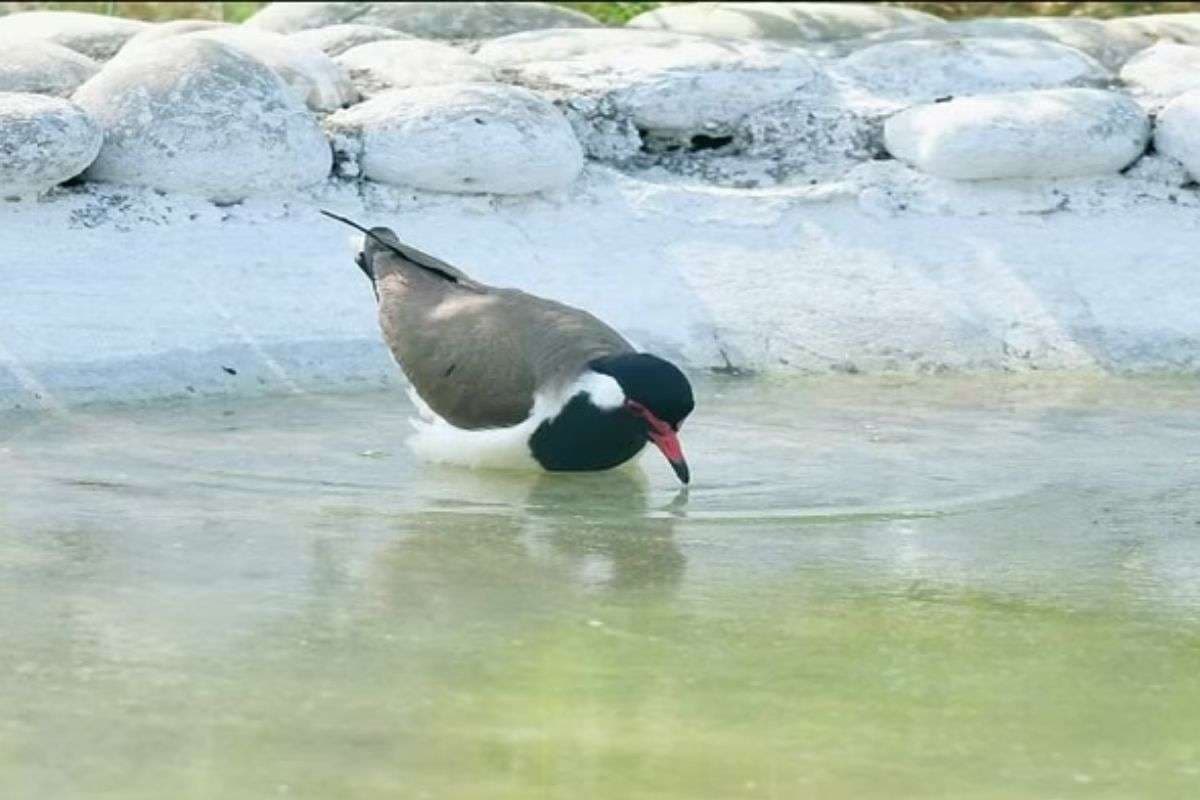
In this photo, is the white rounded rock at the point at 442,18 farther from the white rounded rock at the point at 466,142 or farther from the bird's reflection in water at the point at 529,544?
the bird's reflection in water at the point at 529,544

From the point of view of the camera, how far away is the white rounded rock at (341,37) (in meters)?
8.38

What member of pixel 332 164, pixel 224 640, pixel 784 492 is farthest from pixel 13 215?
pixel 224 640

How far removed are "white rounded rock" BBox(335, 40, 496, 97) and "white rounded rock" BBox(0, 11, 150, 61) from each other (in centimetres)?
71

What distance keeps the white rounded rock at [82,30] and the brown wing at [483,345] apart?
2.16 metres

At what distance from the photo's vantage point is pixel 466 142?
7387 millimetres

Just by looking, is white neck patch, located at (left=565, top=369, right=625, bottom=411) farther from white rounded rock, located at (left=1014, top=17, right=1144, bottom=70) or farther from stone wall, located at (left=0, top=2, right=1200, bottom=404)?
white rounded rock, located at (left=1014, top=17, right=1144, bottom=70)

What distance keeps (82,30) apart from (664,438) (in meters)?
3.32

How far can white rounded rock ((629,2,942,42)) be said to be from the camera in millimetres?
9219

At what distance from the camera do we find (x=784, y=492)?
587cm

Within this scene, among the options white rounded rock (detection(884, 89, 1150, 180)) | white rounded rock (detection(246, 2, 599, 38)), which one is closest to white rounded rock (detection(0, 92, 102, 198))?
white rounded rock (detection(246, 2, 599, 38))

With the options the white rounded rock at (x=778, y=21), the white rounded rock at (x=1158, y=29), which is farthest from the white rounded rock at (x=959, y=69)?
the white rounded rock at (x=778, y=21)

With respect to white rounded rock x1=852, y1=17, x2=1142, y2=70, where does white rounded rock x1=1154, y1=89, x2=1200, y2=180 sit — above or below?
above

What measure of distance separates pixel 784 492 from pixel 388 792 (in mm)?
2297

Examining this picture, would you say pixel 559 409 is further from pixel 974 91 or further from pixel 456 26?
pixel 456 26
